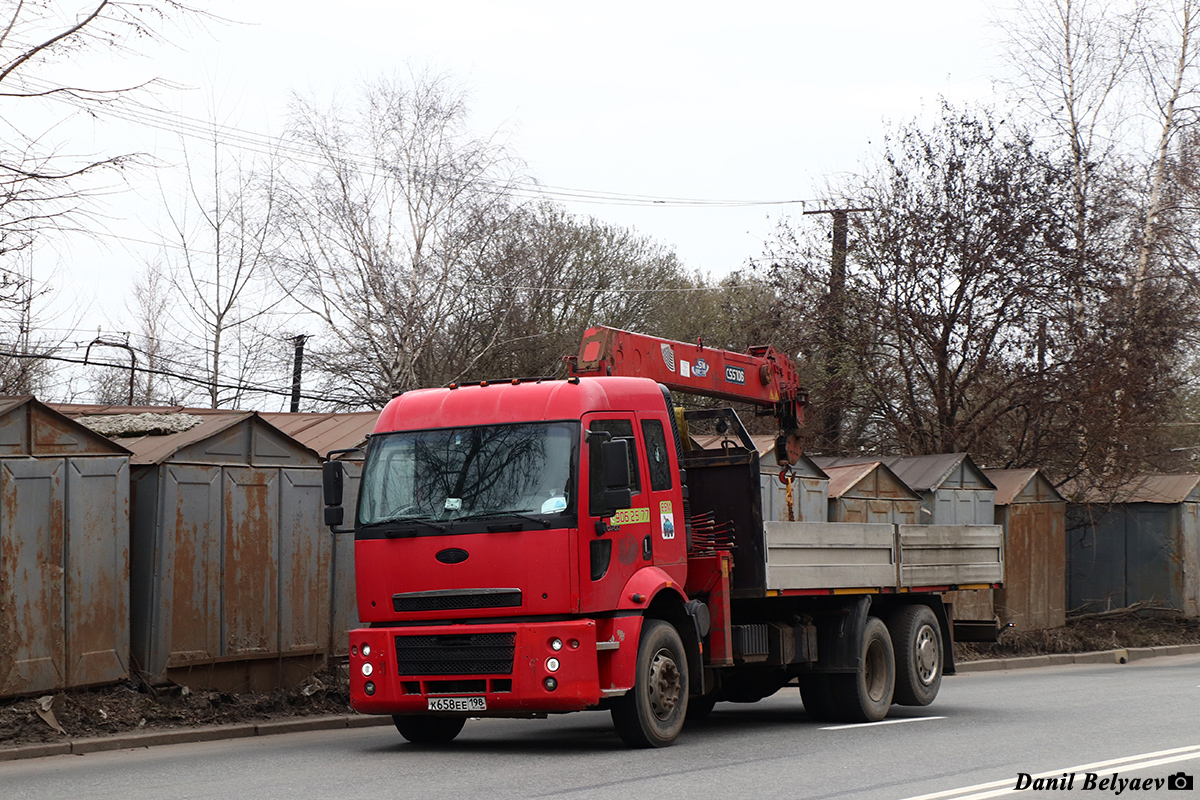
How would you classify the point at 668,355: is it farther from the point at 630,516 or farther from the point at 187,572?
the point at 187,572

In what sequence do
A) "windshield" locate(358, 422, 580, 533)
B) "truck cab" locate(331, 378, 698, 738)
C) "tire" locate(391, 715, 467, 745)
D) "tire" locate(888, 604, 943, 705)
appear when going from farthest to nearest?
"tire" locate(888, 604, 943, 705) < "tire" locate(391, 715, 467, 745) < "windshield" locate(358, 422, 580, 533) < "truck cab" locate(331, 378, 698, 738)

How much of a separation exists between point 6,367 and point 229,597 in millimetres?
20124

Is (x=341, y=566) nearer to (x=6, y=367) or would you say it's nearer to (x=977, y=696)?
(x=977, y=696)

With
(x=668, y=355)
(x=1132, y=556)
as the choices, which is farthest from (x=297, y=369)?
(x=668, y=355)

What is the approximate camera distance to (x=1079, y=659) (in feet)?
73.3

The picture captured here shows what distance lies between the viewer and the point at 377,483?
10523 mm

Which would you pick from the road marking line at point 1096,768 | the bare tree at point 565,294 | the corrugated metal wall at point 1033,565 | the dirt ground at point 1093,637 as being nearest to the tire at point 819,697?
the road marking line at point 1096,768

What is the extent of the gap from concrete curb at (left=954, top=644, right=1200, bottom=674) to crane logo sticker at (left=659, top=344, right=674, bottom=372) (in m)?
9.56

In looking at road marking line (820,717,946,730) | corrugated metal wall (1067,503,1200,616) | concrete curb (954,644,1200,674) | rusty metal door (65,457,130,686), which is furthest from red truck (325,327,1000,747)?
corrugated metal wall (1067,503,1200,616)

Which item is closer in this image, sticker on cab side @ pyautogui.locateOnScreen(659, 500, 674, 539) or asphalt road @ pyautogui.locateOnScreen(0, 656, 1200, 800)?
asphalt road @ pyautogui.locateOnScreen(0, 656, 1200, 800)

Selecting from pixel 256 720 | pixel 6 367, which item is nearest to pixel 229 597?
pixel 256 720

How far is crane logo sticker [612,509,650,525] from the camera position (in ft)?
33.1

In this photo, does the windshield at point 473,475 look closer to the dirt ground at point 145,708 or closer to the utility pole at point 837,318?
the dirt ground at point 145,708

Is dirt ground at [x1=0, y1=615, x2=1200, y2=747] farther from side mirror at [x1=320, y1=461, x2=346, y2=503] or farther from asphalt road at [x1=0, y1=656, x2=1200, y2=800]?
side mirror at [x1=320, y1=461, x2=346, y2=503]
